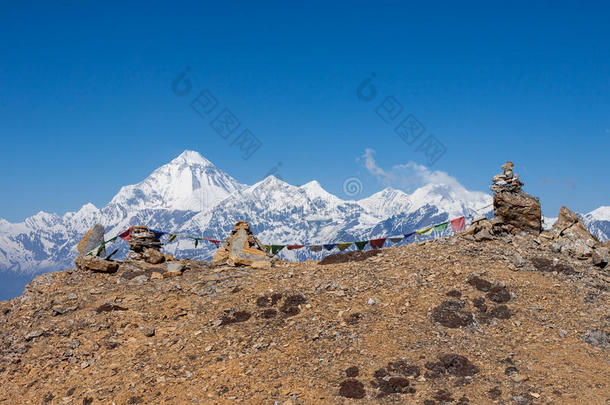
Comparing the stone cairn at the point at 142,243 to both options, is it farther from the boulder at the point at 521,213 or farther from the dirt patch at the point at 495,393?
the dirt patch at the point at 495,393

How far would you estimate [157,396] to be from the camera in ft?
63.4

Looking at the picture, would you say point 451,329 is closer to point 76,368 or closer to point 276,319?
point 276,319

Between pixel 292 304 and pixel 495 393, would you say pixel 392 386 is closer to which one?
pixel 495 393

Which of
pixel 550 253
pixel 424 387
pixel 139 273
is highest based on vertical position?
pixel 139 273

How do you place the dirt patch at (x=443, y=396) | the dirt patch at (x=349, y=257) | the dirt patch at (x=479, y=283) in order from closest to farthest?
the dirt patch at (x=443, y=396) → the dirt patch at (x=479, y=283) → the dirt patch at (x=349, y=257)

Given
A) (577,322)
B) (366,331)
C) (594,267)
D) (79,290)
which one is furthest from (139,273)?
(594,267)

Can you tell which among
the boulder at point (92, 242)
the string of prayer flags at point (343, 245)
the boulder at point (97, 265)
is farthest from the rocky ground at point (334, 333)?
the string of prayer flags at point (343, 245)

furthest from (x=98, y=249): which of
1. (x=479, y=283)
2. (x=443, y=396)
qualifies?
(x=443, y=396)

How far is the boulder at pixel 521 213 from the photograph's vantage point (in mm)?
32625

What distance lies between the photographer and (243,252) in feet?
115

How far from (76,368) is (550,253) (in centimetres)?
2851

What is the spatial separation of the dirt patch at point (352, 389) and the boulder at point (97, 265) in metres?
21.1

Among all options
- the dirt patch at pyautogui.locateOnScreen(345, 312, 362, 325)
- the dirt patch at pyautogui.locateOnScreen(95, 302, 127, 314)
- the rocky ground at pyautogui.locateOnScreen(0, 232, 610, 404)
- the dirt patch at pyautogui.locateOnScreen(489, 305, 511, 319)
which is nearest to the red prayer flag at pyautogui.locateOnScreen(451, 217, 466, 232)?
the rocky ground at pyautogui.locateOnScreen(0, 232, 610, 404)

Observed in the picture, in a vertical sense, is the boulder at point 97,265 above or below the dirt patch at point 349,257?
above
